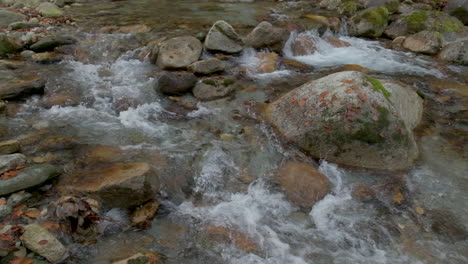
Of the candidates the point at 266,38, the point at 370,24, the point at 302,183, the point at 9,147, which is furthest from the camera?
the point at 370,24

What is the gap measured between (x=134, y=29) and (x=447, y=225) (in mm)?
10681

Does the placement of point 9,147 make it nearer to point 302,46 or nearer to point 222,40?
point 222,40

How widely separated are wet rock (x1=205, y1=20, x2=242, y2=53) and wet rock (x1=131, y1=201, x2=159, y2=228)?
627cm

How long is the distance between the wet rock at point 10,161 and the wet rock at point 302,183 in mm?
3960

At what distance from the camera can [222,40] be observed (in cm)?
1009

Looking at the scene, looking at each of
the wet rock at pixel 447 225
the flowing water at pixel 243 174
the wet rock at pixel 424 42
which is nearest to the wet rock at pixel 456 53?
the wet rock at pixel 424 42

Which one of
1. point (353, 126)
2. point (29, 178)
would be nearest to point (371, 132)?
point (353, 126)

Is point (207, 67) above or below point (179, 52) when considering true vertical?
below

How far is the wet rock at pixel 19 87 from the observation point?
747cm

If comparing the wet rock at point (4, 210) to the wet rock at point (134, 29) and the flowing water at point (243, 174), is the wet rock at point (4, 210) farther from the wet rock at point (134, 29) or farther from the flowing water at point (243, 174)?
the wet rock at point (134, 29)

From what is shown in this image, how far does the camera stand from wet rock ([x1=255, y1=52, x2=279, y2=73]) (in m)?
9.50

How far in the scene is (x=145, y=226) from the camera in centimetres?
452

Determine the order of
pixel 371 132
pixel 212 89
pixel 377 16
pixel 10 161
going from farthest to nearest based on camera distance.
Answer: pixel 377 16, pixel 212 89, pixel 371 132, pixel 10 161

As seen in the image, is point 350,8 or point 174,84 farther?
point 350,8
